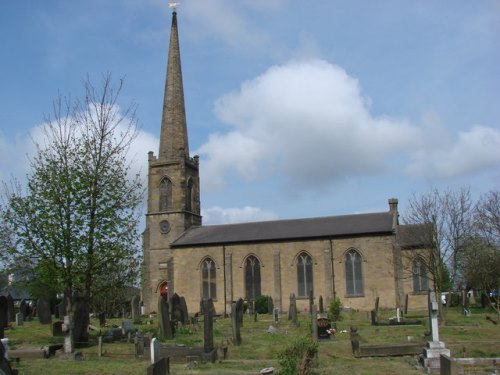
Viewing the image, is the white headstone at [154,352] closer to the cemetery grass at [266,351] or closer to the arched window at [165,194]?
the cemetery grass at [266,351]

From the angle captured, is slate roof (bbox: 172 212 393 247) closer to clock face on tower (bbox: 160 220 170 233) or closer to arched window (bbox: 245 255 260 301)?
clock face on tower (bbox: 160 220 170 233)

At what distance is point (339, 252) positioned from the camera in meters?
36.7

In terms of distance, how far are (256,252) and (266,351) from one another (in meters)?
22.2

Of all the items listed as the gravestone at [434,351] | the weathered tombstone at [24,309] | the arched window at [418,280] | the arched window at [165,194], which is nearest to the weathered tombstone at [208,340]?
the gravestone at [434,351]

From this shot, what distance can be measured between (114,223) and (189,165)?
24.3m

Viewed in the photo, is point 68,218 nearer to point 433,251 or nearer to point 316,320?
point 316,320

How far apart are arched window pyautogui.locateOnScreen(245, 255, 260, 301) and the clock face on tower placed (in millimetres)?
7246

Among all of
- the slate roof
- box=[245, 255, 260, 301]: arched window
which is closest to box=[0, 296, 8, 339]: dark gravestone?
the slate roof

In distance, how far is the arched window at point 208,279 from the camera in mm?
39188

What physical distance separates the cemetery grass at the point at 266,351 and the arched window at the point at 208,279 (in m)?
15.4

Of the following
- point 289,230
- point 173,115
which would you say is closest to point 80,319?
point 289,230

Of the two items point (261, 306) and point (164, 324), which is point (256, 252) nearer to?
point (261, 306)

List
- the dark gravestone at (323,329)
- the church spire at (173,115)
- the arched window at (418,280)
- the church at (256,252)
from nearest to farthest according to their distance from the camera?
1. the dark gravestone at (323,329)
2. the arched window at (418,280)
3. the church at (256,252)
4. the church spire at (173,115)

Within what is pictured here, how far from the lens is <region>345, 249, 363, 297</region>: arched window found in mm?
35969
